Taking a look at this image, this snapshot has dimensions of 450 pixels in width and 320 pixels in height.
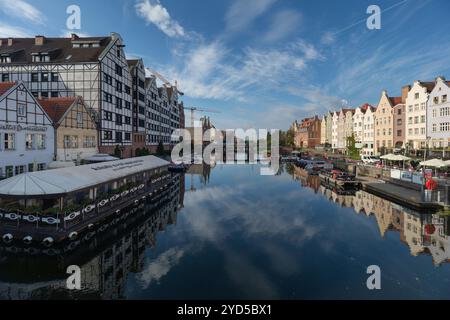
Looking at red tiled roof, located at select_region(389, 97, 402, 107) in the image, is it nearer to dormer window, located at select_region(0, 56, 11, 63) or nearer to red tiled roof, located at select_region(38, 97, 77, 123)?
red tiled roof, located at select_region(38, 97, 77, 123)

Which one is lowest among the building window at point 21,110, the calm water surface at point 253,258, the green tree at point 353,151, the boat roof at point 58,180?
the calm water surface at point 253,258

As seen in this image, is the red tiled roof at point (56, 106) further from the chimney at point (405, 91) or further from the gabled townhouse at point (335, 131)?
the gabled townhouse at point (335, 131)

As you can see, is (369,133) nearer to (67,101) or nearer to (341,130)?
(341,130)

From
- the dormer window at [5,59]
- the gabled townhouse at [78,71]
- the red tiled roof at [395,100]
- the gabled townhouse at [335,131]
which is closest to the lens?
the gabled townhouse at [78,71]

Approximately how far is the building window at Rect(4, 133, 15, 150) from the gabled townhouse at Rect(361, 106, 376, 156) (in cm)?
7646

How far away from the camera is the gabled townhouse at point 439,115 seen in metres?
49.7

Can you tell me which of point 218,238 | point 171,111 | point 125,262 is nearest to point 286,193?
point 218,238

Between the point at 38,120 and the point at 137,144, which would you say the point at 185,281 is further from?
the point at 137,144

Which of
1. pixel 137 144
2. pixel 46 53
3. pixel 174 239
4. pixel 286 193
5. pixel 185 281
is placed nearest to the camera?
pixel 185 281

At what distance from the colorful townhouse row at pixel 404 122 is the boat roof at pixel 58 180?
41.6m

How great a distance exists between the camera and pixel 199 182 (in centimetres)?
4272

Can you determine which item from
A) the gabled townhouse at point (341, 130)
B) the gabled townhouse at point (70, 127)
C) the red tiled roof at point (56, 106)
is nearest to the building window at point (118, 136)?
the gabled townhouse at point (70, 127)

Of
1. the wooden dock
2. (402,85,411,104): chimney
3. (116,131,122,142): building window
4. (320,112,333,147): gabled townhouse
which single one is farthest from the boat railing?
(320,112,333,147): gabled townhouse
